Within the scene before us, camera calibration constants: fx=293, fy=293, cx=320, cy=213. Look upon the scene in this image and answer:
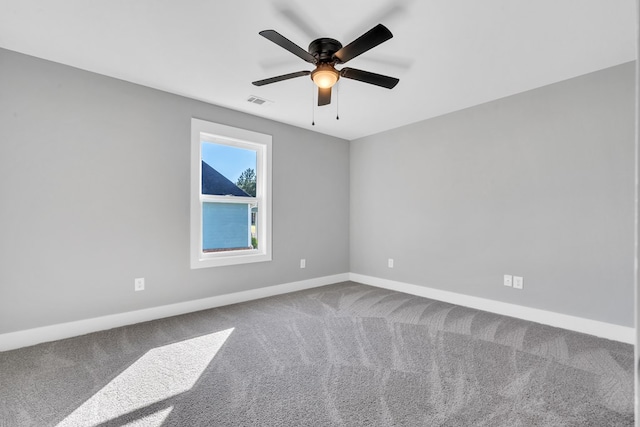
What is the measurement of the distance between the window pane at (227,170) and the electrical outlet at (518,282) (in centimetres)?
316

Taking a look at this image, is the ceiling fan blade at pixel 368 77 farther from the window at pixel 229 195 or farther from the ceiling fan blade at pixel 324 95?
the window at pixel 229 195

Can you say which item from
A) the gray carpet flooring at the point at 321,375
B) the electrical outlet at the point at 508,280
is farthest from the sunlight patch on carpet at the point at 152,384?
the electrical outlet at the point at 508,280

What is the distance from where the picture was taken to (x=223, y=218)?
11.9ft

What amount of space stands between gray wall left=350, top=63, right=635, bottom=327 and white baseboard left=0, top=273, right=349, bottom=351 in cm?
186

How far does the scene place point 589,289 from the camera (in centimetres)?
262

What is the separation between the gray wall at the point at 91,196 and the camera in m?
2.33

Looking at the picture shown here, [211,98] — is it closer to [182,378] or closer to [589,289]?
[182,378]

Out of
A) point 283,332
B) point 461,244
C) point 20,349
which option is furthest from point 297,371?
point 461,244

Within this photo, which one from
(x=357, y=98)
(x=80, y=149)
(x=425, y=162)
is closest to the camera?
(x=80, y=149)

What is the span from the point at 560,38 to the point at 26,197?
4274mm

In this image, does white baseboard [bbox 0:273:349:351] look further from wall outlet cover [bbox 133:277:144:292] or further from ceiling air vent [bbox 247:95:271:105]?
ceiling air vent [bbox 247:95:271:105]

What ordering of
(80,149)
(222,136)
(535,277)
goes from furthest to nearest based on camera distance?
(222,136), (535,277), (80,149)

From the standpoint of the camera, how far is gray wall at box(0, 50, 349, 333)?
2.33 metres

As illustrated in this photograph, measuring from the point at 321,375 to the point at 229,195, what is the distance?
2412 millimetres
